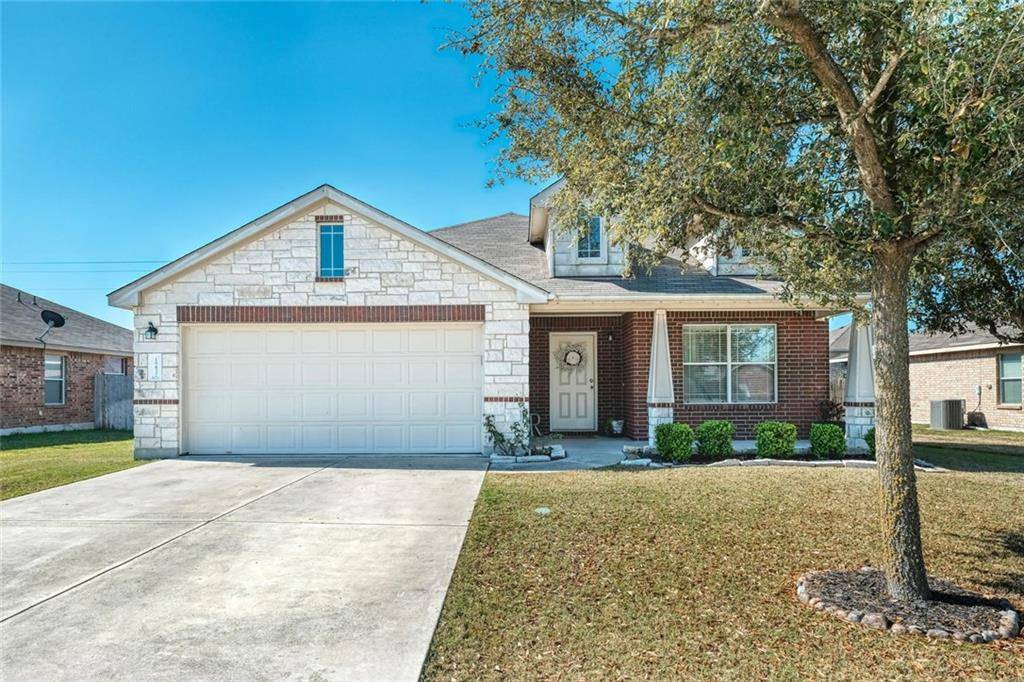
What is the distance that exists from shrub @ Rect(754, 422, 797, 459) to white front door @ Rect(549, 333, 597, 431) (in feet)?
13.6

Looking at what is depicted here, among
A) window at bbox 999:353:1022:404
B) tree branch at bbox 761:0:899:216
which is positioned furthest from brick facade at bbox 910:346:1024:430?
tree branch at bbox 761:0:899:216

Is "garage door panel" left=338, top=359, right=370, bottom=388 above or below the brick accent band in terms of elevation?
below

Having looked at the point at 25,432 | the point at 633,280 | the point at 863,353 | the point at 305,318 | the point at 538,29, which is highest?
the point at 538,29

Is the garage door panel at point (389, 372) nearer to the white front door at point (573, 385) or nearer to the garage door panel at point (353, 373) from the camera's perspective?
the garage door panel at point (353, 373)

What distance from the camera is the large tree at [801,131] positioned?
148 inches

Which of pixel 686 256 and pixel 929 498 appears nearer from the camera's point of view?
pixel 686 256

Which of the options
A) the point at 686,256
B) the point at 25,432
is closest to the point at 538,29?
the point at 686,256

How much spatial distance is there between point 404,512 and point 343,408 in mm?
4713

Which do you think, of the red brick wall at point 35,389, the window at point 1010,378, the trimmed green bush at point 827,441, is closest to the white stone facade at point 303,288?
the trimmed green bush at point 827,441

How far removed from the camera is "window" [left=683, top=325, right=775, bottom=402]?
1227 centimetres

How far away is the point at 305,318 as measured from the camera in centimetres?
1101

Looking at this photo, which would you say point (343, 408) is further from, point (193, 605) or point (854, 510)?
point (854, 510)

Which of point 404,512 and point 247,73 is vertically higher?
point 247,73

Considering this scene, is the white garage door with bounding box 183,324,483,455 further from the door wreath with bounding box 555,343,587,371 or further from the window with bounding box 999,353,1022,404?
the window with bounding box 999,353,1022,404
